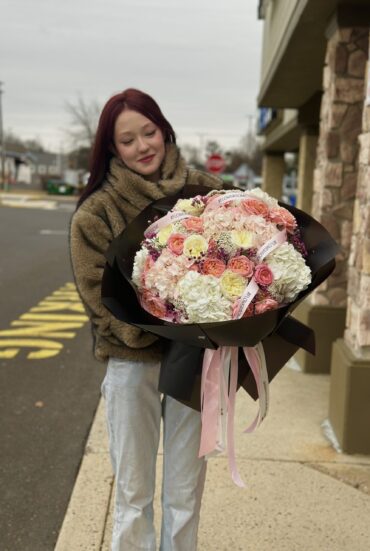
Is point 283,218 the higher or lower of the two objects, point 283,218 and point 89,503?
the higher

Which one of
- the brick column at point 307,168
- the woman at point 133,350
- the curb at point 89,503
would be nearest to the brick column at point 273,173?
the brick column at point 307,168

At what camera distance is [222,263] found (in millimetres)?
1816

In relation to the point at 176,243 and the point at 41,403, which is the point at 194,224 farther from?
the point at 41,403

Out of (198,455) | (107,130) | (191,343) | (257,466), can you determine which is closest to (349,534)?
(257,466)

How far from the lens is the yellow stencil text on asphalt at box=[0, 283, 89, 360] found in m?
5.98

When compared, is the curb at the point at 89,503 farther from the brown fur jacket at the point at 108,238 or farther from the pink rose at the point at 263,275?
the pink rose at the point at 263,275

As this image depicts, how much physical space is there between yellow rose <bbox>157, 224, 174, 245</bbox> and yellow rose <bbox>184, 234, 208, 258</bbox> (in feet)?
0.30

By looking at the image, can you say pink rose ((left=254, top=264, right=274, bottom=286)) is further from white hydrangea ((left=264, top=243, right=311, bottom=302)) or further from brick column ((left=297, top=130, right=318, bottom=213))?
brick column ((left=297, top=130, right=318, bottom=213))

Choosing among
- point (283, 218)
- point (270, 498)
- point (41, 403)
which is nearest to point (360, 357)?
point (270, 498)

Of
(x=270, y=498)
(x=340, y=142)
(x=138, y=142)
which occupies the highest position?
(x=340, y=142)

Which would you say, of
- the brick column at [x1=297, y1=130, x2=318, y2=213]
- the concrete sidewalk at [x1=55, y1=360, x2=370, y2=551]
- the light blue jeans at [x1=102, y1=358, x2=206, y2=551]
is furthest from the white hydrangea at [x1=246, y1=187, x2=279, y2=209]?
the brick column at [x1=297, y1=130, x2=318, y2=213]

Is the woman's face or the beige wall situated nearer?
the woman's face

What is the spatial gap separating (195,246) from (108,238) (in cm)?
41

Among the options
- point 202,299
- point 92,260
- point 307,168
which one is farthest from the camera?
point 307,168
